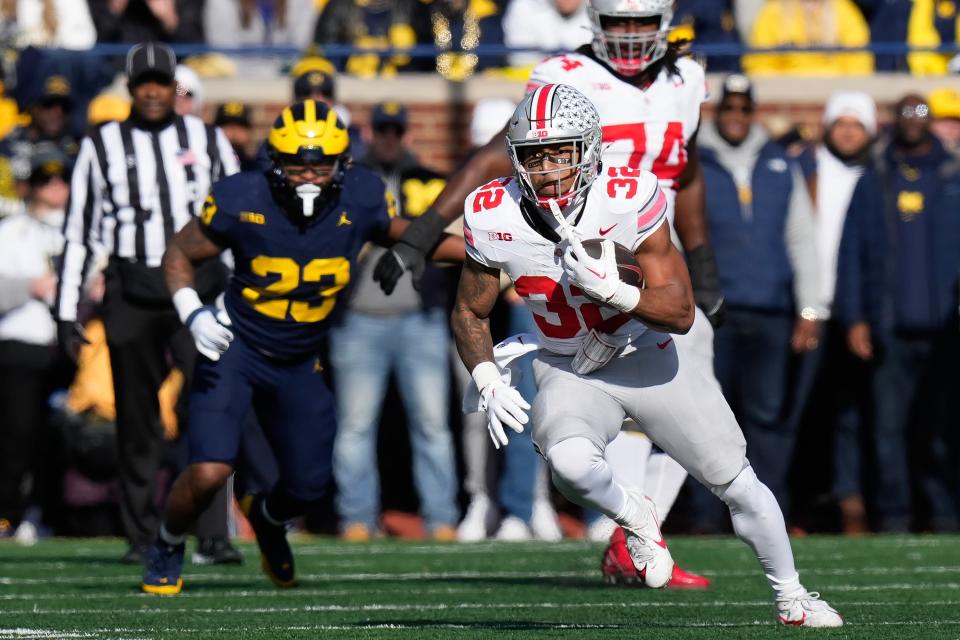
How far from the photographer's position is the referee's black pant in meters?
7.29

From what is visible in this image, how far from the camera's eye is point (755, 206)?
9117 millimetres

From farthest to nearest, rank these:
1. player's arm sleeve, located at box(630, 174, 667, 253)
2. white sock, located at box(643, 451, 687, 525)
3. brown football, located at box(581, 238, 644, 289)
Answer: white sock, located at box(643, 451, 687, 525)
player's arm sleeve, located at box(630, 174, 667, 253)
brown football, located at box(581, 238, 644, 289)

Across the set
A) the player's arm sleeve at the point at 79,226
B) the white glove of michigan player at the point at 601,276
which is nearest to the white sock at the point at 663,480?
the white glove of michigan player at the point at 601,276

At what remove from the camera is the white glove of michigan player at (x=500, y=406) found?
16.0 ft

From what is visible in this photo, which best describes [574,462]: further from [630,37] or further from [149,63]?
[149,63]

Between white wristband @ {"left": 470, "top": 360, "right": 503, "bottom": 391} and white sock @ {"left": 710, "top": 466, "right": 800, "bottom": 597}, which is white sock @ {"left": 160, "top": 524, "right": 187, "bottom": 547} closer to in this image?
white wristband @ {"left": 470, "top": 360, "right": 503, "bottom": 391}

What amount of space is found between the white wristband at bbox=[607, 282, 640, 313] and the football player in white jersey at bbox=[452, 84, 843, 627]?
0.9 inches

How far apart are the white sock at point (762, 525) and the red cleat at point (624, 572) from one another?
51.8 inches

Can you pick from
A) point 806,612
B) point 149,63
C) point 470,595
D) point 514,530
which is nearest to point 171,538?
point 470,595

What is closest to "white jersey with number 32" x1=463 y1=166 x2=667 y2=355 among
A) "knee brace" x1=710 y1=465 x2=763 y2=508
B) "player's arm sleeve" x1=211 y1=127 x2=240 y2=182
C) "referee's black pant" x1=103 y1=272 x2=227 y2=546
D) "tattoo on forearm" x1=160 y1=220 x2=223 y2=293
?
"knee brace" x1=710 y1=465 x2=763 y2=508

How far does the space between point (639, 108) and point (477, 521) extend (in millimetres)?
3534

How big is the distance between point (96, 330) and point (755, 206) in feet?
10.9

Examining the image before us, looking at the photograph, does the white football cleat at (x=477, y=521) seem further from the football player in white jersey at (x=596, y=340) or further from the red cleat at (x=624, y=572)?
the football player in white jersey at (x=596, y=340)

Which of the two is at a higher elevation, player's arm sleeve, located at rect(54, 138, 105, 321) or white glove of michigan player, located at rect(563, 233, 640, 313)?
white glove of michigan player, located at rect(563, 233, 640, 313)
